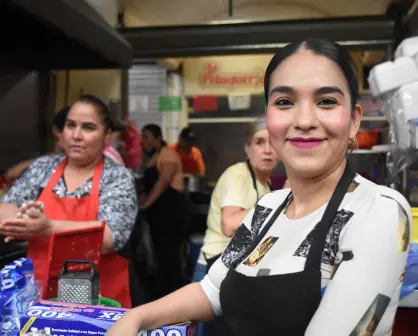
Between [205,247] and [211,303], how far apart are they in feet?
4.19

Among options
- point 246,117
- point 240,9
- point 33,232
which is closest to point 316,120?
point 33,232

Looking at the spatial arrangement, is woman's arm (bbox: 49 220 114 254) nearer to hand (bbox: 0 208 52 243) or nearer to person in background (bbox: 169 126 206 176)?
hand (bbox: 0 208 52 243)

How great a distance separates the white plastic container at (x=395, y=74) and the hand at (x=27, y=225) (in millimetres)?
1619

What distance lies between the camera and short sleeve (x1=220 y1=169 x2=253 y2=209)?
86.8 inches

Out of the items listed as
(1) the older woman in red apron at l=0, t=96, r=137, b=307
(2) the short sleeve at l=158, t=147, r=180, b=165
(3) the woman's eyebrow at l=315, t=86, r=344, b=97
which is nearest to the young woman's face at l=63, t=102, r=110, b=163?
(1) the older woman in red apron at l=0, t=96, r=137, b=307

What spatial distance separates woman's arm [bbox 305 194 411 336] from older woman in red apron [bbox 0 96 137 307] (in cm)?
114

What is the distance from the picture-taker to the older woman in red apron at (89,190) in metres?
1.88

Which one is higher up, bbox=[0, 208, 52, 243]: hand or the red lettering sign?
the red lettering sign

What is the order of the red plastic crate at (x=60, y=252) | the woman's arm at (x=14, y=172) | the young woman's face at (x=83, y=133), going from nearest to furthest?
the red plastic crate at (x=60, y=252) < the young woman's face at (x=83, y=133) < the woman's arm at (x=14, y=172)

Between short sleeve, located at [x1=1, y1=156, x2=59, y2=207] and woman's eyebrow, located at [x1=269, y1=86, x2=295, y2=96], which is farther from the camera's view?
short sleeve, located at [x1=1, y1=156, x2=59, y2=207]

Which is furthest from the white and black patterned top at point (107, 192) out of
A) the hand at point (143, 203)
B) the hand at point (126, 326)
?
the hand at point (143, 203)

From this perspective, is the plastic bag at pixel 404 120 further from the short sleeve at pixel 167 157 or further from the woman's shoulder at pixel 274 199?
the short sleeve at pixel 167 157

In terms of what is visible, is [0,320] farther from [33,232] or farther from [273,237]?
[273,237]

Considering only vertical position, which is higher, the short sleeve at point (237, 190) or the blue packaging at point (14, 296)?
the short sleeve at point (237, 190)
